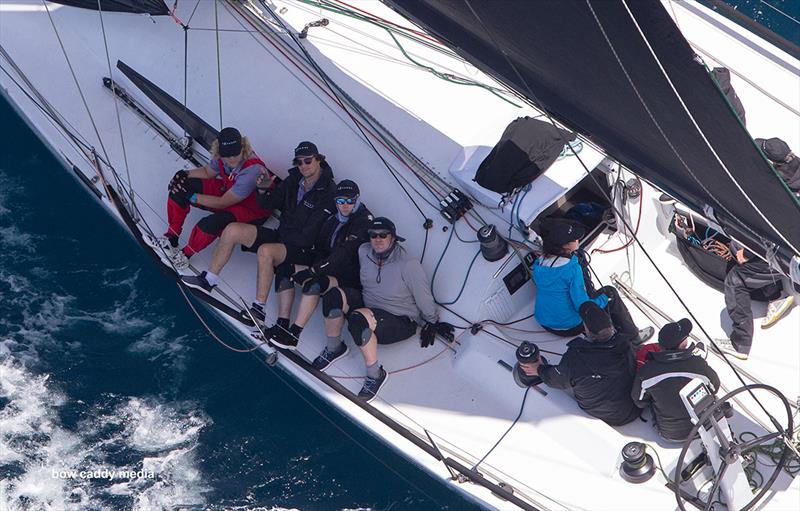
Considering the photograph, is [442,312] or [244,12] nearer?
[442,312]

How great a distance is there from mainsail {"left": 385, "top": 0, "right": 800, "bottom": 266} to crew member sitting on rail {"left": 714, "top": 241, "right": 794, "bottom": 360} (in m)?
1.12

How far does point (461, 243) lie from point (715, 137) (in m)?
2.26

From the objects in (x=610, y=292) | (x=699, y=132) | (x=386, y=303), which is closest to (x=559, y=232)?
(x=610, y=292)

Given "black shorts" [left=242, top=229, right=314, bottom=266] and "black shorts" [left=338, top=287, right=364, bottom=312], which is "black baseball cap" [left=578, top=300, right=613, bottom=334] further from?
"black shorts" [left=242, top=229, right=314, bottom=266]

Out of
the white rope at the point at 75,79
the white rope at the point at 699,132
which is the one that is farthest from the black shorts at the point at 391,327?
the white rope at the point at 75,79

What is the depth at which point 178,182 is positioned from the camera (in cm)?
710

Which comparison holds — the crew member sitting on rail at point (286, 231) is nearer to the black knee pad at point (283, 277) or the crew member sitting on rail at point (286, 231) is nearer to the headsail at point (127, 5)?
the black knee pad at point (283, 277)

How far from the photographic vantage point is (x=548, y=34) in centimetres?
536

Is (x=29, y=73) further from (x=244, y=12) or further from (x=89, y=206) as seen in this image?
(x=244, y=12)

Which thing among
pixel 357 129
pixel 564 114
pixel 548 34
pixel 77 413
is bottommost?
pixel 77 413

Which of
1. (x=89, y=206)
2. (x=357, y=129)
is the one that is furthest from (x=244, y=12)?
(x=89, y=206)

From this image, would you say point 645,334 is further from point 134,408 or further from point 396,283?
point 134,408

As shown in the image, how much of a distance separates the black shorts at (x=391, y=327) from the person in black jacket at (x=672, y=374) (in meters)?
1.52

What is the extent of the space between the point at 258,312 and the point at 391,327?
0.93 meters
